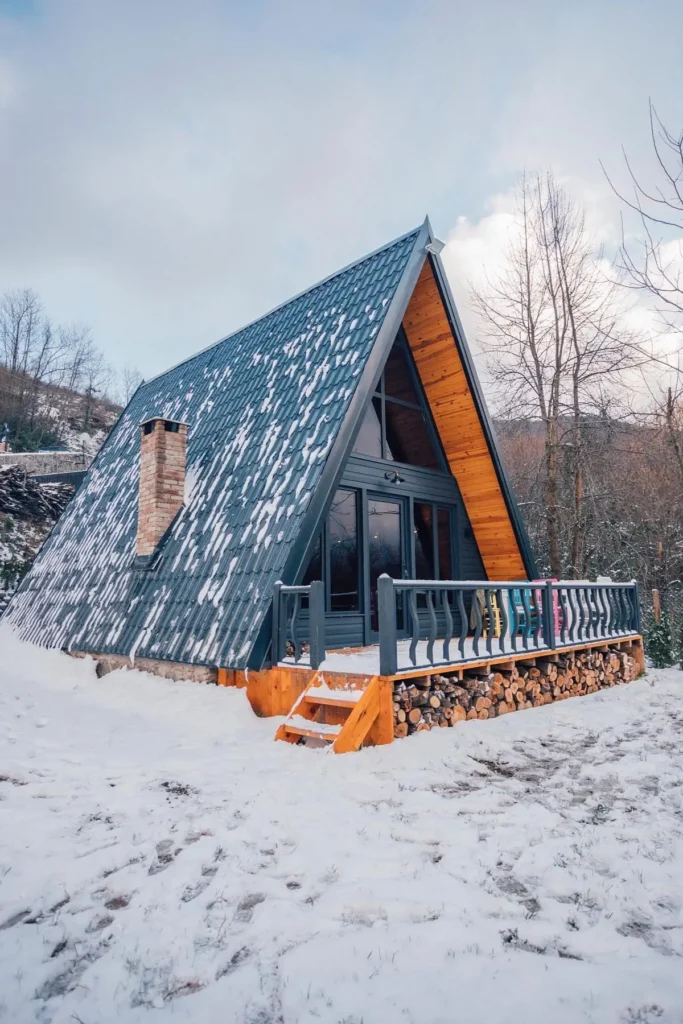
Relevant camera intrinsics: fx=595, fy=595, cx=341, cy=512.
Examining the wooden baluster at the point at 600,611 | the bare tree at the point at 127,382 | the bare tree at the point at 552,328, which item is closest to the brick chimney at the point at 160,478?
the wooden baluster at the point at 600,611

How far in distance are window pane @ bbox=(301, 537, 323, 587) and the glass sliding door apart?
0.89 m

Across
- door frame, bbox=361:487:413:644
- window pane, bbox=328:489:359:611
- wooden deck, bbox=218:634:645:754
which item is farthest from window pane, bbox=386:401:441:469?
wooden deck, bbox=218:634:645:754

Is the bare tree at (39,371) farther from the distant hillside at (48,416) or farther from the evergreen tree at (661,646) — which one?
the evergreen tree at (661,646)

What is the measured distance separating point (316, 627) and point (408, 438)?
4.39 metres

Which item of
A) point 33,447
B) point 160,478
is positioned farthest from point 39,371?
point 160,478

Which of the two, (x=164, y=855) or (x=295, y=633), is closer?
(x=164, y=855)

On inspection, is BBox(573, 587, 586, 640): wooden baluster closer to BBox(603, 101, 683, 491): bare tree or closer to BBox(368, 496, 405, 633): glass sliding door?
BBox(368, 496, 405, 633): glass sliding door

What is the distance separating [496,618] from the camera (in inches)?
356

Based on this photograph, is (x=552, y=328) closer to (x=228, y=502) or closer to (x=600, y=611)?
(x=600, y=611)

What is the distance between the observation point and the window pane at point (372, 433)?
27.8 ft

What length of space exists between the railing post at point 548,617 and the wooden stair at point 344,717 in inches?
114

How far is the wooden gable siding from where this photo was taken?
348 inches

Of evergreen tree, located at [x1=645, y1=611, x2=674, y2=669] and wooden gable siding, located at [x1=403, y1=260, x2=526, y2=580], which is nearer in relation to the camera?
wooden gable siding, located at [x1=403, y1=260, x2=526, y2=580]

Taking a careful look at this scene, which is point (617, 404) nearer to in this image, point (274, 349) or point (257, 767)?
point (274, 349)
